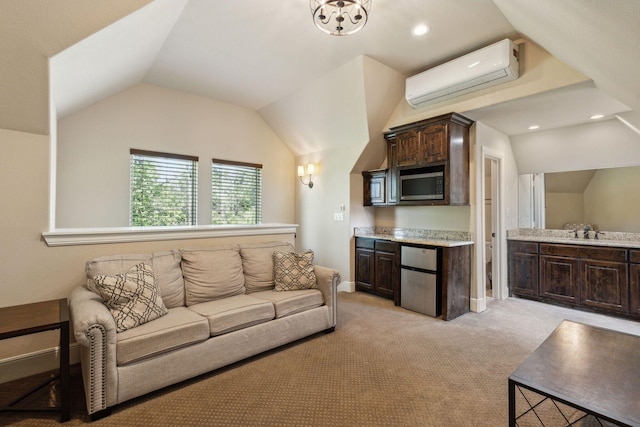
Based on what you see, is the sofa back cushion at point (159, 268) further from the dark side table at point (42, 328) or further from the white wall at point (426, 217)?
the white wall at point (426, 217)

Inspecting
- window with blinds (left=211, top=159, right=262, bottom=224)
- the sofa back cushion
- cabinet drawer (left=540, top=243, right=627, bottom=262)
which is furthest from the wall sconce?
cabinet drawer (left=540, top=243, right=627, bottom=262)

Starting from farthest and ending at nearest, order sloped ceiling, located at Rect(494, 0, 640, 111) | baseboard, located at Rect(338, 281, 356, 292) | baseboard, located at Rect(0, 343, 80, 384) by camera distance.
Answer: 1. baseboard, located at Rect(338, 281, 356, 292)
2. baseboard, located at Rect(0, 343, 80, 384)
3. sloped ceiling, located at Rect(494, 0, 640, 111)

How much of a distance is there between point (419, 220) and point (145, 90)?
443 centimetres

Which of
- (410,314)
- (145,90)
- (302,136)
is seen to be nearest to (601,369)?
(410,314)

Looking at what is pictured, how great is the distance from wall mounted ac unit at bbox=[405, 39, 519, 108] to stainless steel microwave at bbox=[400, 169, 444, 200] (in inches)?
36.5

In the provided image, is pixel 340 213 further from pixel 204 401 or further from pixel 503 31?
pixel 204 401

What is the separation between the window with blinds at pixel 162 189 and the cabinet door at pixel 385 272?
291 cm

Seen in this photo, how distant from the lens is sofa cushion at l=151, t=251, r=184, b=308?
8.32 ft

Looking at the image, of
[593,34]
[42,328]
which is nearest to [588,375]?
[593,34]

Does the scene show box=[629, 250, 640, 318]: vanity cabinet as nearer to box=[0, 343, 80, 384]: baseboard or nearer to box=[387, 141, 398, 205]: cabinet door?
box=[387, 141, 398, 205]: cabinet door

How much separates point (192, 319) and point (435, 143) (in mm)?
3352

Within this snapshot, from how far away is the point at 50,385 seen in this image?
211cm

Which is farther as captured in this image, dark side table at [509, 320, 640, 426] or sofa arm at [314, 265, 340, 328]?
sofa arm at [314, 265, 340, 328]

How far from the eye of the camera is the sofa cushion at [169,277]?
8.32 ft
